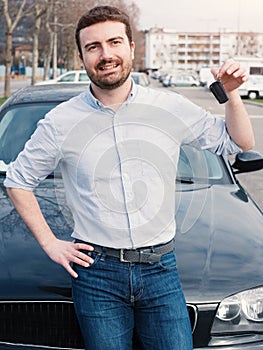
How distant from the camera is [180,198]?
3.74 metres

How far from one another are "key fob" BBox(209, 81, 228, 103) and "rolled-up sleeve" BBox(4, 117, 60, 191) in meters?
0.60

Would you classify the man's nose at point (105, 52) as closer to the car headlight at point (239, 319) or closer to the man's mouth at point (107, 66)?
the man's mouth at point (107, 66)

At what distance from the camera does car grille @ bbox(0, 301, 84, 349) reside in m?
2.70

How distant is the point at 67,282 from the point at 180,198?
47.7 inches

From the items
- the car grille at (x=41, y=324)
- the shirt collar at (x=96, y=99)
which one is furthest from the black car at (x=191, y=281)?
the shirt collar at (x=96, y=99)

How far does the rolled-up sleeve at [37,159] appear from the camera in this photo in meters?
2.28

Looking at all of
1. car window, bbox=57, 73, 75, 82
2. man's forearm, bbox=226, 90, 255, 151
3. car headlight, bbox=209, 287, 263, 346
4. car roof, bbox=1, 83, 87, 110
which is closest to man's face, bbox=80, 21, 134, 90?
man's forearm, bbox=226, 90, 255, 151

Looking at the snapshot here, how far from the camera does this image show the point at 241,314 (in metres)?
2.76

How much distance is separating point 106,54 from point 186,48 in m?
172

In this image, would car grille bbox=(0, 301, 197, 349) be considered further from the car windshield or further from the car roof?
the car roof

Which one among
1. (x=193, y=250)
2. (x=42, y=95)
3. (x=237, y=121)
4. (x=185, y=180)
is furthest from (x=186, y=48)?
(x=237, y=121)

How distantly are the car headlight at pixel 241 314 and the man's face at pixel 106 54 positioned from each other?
111cm

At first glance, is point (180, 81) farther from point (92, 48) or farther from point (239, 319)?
point (92, 48)

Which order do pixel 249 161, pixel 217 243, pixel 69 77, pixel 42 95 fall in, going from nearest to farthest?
pixel 217 243
pixel 249 161
pixel 42 95
pixel 69 77
